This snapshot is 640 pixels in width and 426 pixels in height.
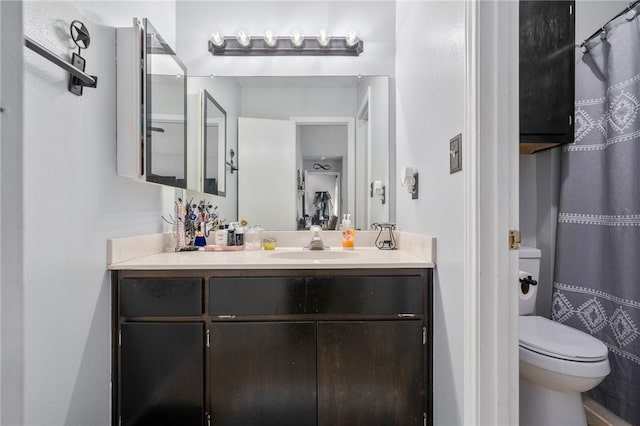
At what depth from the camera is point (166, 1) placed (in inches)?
69.4

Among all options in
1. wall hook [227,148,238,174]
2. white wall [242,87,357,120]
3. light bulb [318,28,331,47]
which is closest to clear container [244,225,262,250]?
wall hook [227,148,238,174]

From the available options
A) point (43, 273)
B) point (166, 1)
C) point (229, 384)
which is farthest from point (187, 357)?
point (166, 1)

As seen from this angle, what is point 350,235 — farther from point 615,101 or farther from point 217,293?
point 615,101

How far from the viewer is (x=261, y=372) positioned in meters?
1.26

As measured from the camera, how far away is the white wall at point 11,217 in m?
0.31

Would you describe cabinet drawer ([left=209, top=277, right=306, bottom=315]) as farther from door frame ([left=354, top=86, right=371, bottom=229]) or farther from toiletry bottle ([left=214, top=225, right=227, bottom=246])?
door frame ([left=354, top=86, right=371, bottom=229])

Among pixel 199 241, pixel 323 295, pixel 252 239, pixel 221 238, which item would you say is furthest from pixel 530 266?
pixel 199 241

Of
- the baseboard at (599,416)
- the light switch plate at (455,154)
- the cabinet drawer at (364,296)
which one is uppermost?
the light switch plate at (455,154)

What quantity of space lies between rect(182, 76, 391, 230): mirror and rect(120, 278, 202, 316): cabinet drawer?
71 centimetres

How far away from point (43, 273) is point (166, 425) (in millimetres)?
785

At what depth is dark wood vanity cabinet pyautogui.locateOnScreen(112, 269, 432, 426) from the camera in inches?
49.5

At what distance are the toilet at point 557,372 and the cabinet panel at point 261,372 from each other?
0.95m

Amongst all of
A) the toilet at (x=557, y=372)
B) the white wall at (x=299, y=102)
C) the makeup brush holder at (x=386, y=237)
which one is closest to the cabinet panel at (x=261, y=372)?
the makeup brush holder at (x=386, y=237)

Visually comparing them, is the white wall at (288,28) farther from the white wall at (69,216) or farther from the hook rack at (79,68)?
the hook rack at (79,68)
